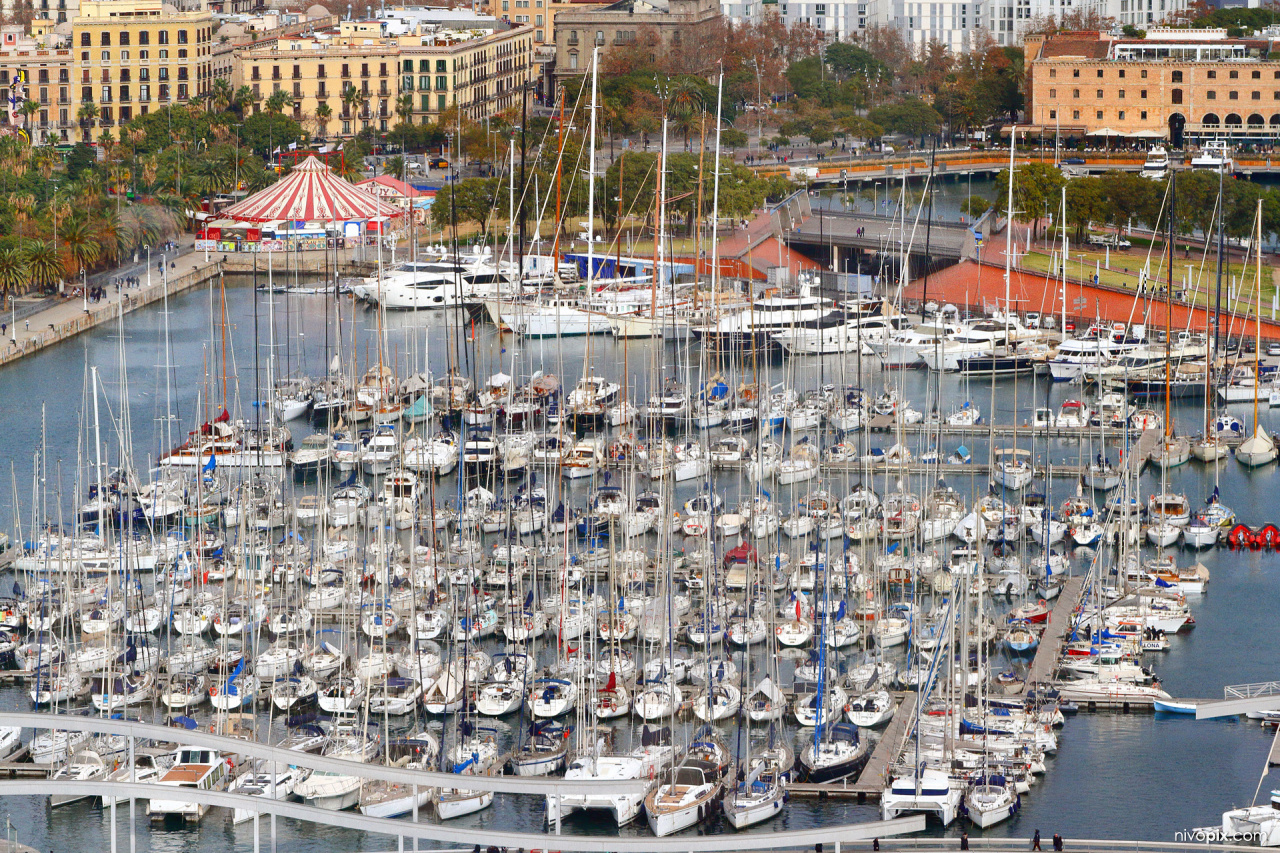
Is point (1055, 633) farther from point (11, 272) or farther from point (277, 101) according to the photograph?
point (277, 101)

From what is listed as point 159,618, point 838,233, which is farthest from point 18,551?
point 838,233

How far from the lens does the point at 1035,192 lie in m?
85.6

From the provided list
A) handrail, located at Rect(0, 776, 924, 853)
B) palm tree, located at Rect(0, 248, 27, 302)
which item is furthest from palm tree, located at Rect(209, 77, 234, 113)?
handrail, located at Rect(0, 776, 924, 853)

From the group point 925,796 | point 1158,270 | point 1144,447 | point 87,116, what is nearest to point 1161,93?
point 1158,270

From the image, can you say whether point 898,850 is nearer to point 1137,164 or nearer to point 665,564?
point 665,564

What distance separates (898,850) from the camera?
33.5 meters

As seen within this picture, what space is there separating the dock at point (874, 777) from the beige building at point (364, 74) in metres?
77.8

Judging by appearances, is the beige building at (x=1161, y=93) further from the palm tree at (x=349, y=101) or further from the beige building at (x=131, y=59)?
the beige building at (x=131, y=59)

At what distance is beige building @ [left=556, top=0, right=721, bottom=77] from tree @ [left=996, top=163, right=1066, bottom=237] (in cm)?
4456

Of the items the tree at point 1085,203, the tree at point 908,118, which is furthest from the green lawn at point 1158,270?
the tree at point 908,118

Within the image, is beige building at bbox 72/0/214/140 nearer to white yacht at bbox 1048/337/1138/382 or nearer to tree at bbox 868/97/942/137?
tree at bbox 868/97/942/137

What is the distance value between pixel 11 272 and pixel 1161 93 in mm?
65820

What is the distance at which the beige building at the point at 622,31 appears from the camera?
132m

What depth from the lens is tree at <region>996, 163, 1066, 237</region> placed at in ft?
278
